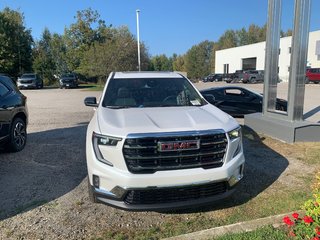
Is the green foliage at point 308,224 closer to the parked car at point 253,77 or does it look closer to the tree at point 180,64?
the parked car at point 253,77

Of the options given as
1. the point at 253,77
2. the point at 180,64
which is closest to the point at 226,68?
the point at 253,77

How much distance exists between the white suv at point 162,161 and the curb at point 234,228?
34 centimetres

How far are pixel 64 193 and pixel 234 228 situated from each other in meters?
2.50

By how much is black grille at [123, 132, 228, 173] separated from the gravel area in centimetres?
74

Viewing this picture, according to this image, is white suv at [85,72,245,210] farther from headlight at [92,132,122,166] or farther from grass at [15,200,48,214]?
grass at [15,200,48,214]

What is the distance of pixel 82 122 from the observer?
11.6 metres

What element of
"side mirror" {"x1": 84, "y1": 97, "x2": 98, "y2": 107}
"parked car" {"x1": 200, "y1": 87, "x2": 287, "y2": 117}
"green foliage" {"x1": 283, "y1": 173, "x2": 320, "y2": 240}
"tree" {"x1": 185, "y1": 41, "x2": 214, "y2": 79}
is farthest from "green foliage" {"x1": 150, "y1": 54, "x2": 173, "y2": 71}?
"green foliage" {"x1": 283, "y1": 173, "x2": 320, "y2": 240}

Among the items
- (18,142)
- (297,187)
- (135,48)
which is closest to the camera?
(297,187)

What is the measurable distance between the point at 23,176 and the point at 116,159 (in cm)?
268

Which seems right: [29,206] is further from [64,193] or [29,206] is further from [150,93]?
[150,93]

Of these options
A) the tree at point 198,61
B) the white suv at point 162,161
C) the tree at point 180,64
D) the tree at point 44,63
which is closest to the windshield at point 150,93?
the white suv at point 162,161

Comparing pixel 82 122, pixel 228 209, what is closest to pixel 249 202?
pixel 228 209

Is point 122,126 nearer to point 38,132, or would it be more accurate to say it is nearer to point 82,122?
point 38,132

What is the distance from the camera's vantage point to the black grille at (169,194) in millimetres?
3605
